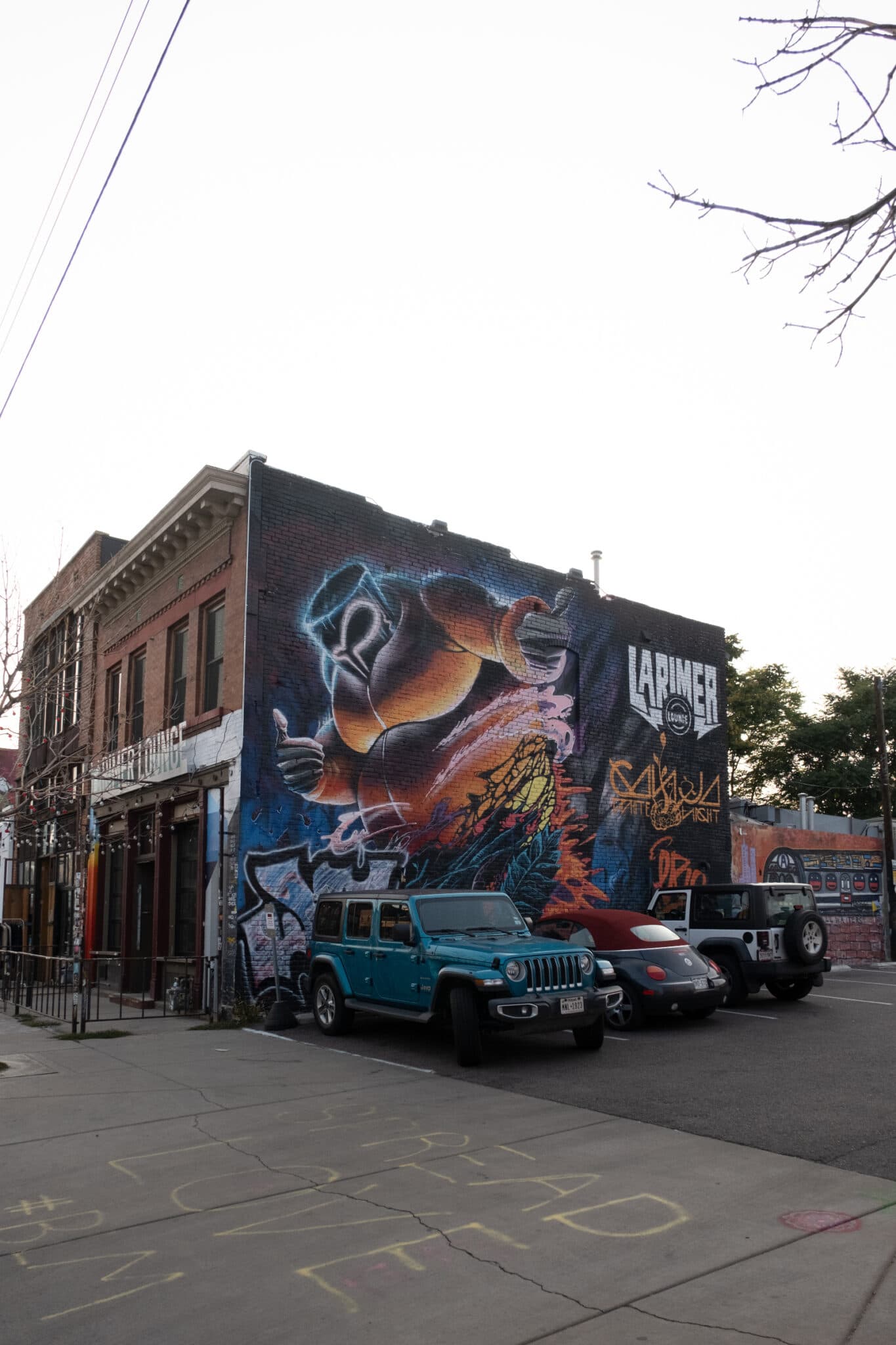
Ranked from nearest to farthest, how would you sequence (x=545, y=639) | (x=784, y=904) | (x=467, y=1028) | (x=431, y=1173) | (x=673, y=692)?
(x=431, y=1173) → (x=467, y=1028) → (x=784, y=904) → (x=545, y=639) → (x=673, y=692)

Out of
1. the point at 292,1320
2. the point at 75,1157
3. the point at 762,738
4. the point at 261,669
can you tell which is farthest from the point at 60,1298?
the point at 762,738

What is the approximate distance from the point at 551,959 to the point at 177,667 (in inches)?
435

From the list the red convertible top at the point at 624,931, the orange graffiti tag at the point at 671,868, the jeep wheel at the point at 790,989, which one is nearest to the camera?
the red convertible top at the point at 624,931

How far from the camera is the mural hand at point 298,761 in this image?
54.7 ft

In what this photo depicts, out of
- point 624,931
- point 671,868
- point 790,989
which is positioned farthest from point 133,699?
point 790,989

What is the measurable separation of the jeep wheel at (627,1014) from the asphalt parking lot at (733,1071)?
283mm

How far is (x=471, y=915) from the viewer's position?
12820mm

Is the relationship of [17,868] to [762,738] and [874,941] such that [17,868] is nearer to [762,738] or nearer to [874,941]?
[874,941]

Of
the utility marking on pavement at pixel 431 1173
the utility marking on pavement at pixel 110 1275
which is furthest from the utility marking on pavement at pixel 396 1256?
the utility marking on pavement at pixel 431 1173

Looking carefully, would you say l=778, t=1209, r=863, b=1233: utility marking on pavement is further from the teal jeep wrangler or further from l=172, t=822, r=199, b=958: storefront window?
l=172, t=822, r=199, b=958: storefront window

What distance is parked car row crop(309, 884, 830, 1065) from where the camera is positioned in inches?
446

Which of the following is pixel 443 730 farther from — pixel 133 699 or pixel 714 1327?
pixel 714 1327

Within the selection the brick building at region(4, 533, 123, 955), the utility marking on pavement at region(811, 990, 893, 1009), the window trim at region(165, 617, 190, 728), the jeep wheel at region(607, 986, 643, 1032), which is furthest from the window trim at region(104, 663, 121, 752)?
the utility marking on pavement at region(811, 990, 893, 1009)

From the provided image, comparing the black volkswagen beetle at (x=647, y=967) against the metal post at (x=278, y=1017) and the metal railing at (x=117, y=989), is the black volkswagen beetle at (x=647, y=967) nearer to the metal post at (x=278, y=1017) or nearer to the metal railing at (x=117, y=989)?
the metal post at (x=278, y=1017)
